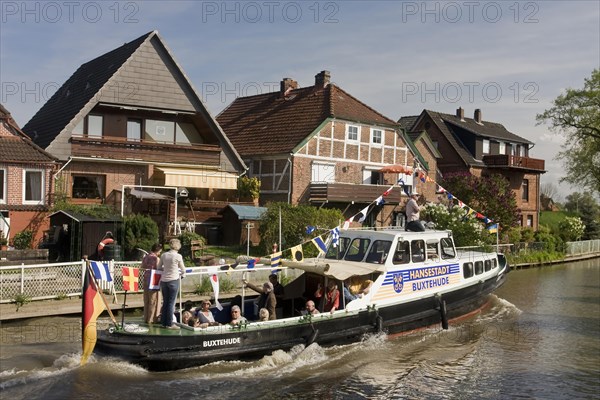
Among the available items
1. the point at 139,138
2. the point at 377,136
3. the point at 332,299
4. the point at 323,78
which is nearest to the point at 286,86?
the point at 323,78

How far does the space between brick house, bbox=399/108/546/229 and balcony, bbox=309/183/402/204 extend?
14115 millimetres

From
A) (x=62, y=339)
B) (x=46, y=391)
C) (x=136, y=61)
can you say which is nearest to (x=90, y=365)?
(x=46, y=391)

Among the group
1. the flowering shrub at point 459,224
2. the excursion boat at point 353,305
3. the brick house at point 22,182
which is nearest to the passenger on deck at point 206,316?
the excursion boat at point 353,305

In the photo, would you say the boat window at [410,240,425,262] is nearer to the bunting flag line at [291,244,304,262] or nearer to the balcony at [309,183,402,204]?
the bunting flag line at [291,244,304,262]

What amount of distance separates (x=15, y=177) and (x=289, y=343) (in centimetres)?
1598

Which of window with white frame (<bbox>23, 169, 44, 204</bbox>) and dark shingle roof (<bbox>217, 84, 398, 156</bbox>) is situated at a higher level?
dark shingle roof (<bbox>217, 84, 398, 156</bbox>)

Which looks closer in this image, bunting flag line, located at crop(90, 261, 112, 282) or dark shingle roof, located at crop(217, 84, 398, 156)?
bunting flag line, located at crop(90, 261, 112, 282)

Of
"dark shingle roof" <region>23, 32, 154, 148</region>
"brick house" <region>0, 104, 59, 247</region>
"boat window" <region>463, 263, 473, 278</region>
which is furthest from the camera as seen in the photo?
"dark shingle roof" <region>23, 32, 154, 148</region>

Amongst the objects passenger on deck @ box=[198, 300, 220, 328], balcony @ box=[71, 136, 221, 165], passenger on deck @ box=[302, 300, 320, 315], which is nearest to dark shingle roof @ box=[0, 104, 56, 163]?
balcony @ box=[71, 136, 221, 165]

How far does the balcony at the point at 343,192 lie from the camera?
33.2m

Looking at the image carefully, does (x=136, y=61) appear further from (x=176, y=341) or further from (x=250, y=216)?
(x=176, y=341)

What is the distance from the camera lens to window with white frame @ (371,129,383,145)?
121ft

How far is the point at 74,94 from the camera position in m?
31.6

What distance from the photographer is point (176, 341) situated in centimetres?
1295
